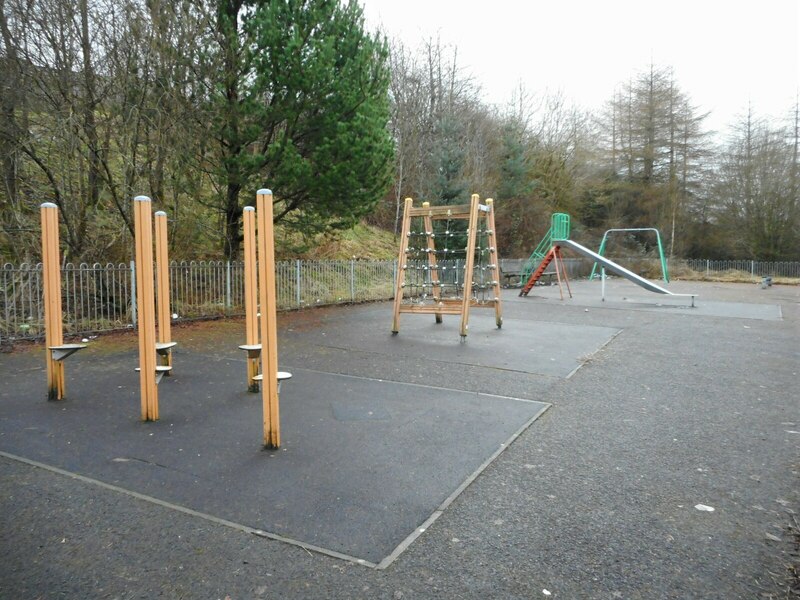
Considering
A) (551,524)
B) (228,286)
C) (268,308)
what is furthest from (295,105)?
(551,524)

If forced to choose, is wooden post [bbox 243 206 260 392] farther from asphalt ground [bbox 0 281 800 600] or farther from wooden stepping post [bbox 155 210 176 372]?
wooden stepping post [bbox 155 210 176 372]

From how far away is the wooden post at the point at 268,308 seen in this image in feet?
12.5

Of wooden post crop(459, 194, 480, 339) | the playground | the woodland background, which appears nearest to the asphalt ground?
the playground

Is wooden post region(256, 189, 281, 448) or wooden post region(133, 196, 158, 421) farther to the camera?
wooden post region(133, 196, 158, 421)

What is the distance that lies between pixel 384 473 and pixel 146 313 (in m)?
2.45

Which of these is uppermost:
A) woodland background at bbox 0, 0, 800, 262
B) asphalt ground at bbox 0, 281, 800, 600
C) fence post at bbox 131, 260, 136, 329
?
woodland background at bbox 0, 0, 800, 262

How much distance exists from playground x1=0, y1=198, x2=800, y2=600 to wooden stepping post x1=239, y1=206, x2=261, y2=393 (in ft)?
0.10

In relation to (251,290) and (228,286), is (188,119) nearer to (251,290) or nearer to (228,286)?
(228,286)

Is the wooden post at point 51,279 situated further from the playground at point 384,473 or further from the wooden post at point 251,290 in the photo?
the wooden post at point 251,290

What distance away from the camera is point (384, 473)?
11.8 ft

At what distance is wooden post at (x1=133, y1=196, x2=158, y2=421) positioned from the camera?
15.1ft

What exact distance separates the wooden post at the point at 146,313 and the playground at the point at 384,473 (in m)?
0.02

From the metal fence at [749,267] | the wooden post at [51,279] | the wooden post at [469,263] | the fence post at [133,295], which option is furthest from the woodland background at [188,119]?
the metal fence at [749,267]

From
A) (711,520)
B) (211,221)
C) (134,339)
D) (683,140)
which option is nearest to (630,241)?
(683,140)
